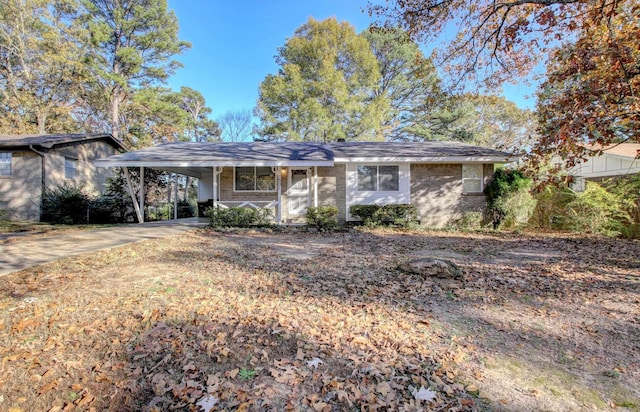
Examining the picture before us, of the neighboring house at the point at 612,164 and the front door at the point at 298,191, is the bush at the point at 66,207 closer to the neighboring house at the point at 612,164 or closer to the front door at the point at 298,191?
the front door at the point at 298,191

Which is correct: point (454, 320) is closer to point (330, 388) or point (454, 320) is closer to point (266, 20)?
point (330, 388)

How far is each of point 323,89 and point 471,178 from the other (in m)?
14.2

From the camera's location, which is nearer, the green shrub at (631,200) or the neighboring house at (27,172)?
the green shrub at (631,200)

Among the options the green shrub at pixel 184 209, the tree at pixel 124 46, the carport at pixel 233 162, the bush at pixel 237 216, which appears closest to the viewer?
the carport at pixel 233 162

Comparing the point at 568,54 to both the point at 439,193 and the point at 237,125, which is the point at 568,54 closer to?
the point at 439,193

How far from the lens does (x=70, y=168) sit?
15.4 m

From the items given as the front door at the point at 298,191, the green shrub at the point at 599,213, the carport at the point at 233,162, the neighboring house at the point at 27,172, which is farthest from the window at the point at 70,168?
the green shrub at the point at 599,213

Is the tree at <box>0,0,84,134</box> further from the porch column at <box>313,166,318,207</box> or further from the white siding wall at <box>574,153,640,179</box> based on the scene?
the white siding wall at <box>574,153,640,179</box>

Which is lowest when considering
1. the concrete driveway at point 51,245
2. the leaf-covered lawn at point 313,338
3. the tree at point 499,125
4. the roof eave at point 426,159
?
the leaf-covered lawn at point 313,338

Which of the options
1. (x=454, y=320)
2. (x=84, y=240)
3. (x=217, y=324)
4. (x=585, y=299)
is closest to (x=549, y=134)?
(x=585, y=299)

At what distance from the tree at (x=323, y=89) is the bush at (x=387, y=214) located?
12.2 meters

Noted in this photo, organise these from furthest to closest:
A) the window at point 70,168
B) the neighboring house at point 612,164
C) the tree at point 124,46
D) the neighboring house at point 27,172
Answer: the tree at point 124,46, the neighboring house at point 612,164, the window at point 70,168, the neighboring house at point 27,172

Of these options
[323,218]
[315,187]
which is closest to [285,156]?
[315,187]

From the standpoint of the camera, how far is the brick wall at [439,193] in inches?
482
